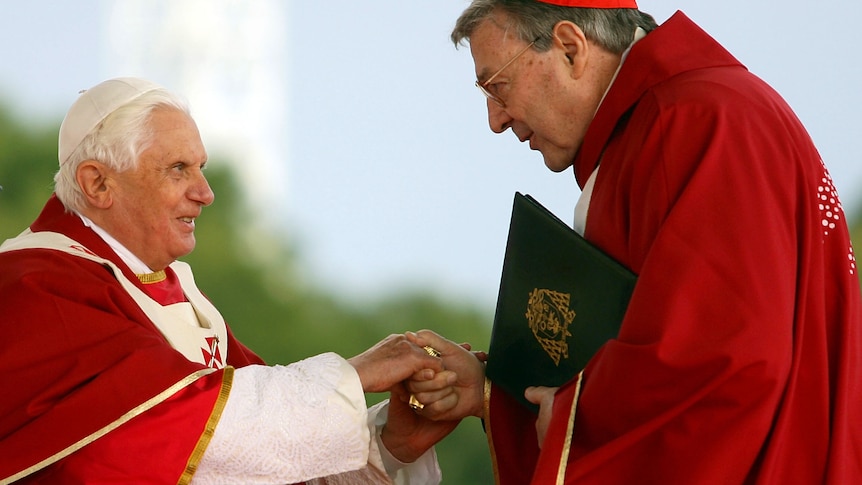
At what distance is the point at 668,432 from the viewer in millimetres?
2617

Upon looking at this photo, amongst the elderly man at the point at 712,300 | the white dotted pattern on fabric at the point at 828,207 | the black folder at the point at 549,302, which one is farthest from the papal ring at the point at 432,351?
the white dotted pattern on fabric at the point at 828,207

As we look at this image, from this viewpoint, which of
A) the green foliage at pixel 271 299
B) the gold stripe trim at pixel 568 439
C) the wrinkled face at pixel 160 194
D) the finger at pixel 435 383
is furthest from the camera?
the green foliage at pixel 271 299

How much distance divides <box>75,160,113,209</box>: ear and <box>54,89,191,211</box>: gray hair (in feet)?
0.06

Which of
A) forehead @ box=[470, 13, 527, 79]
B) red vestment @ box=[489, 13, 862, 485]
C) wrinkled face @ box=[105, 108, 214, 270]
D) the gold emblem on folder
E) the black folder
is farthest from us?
wrinkled face @ box=[105, 108, 214, 270]

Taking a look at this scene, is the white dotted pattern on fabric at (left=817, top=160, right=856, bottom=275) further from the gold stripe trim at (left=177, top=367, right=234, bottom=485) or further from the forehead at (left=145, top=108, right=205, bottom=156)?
the forehead at (left=145, top=108, right=205, bottom=156)

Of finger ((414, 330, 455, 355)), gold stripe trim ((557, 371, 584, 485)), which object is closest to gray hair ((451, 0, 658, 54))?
gold stripe trim ((557, 371, 584, 485))

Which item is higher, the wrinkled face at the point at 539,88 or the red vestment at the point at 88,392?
the wrinkled face at the point at 539,88

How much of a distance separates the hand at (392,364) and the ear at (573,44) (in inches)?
40.2

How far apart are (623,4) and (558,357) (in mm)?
992

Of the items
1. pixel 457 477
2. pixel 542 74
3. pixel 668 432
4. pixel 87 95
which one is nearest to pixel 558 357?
pixel 668 432

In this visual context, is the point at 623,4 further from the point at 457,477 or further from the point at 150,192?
the point at 457,477

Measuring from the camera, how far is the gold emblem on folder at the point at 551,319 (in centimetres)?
305

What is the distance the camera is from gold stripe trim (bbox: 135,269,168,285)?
11.5ft

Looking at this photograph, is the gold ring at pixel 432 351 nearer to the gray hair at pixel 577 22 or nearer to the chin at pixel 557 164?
the chin at pixel 557 164
